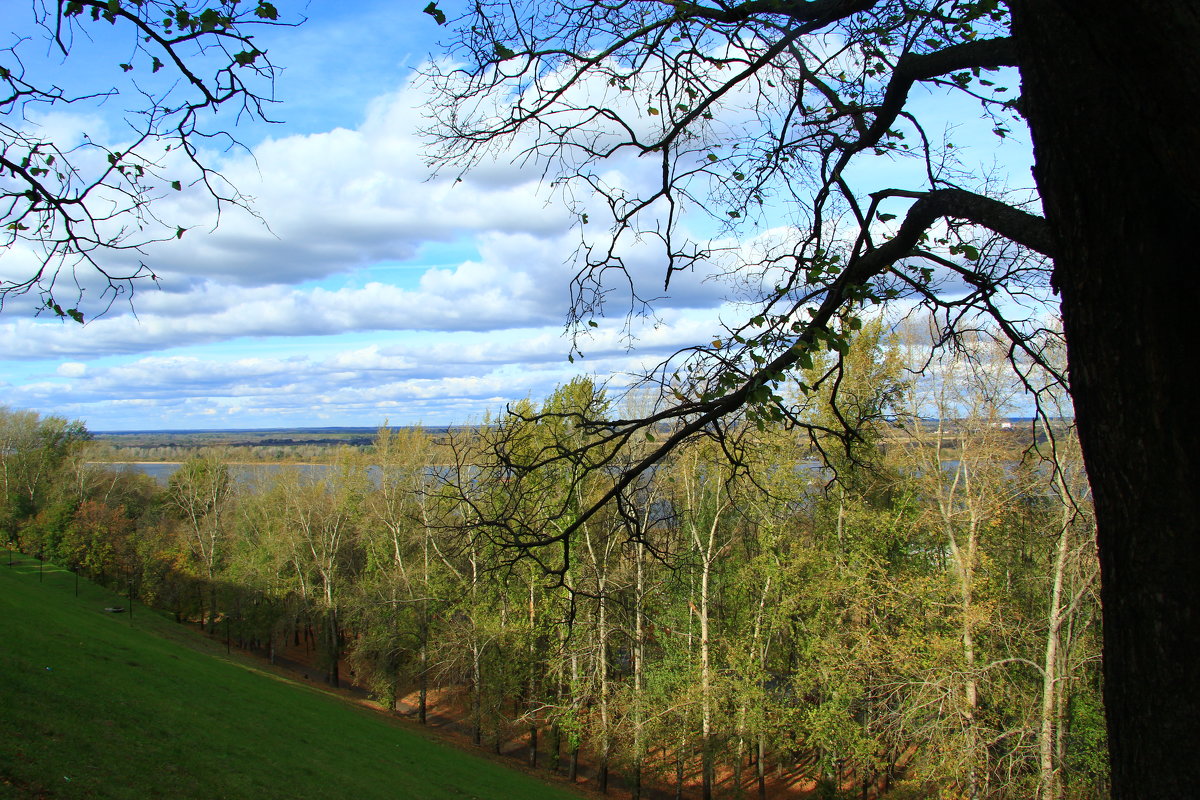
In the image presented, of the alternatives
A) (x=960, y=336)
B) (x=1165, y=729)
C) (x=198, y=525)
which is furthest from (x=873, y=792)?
(x=198, y=525)

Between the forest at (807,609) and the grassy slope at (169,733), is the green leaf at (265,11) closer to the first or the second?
the forest at (807,609)

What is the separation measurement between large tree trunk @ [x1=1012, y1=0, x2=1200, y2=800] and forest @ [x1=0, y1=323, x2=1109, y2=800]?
183 cm

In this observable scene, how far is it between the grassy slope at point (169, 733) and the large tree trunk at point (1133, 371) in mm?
10459

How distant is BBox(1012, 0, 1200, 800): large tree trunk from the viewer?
1774 mm

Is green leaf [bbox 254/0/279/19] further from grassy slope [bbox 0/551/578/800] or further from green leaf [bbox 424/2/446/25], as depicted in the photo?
grassy slope [bbox 0/551/578/800]

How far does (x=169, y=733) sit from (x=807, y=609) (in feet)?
47.8

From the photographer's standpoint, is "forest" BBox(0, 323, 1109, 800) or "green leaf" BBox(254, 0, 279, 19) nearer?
"green leaf" BBox(254, 0, 279, 19)

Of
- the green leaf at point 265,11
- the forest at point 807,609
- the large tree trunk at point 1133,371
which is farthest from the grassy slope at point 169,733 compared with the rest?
the large tree trunk at point 1133,371

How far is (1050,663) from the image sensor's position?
13211 mm

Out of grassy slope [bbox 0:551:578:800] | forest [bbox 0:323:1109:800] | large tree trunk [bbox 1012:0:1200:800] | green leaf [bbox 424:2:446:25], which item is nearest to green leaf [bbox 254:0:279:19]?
green leaf [bbox 424:2:446:25]

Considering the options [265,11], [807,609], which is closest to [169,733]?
[265,11]

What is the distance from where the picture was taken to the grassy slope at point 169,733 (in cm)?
938

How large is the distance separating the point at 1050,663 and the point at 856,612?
4.07m

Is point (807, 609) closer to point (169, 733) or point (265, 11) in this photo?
point (169, 733)
